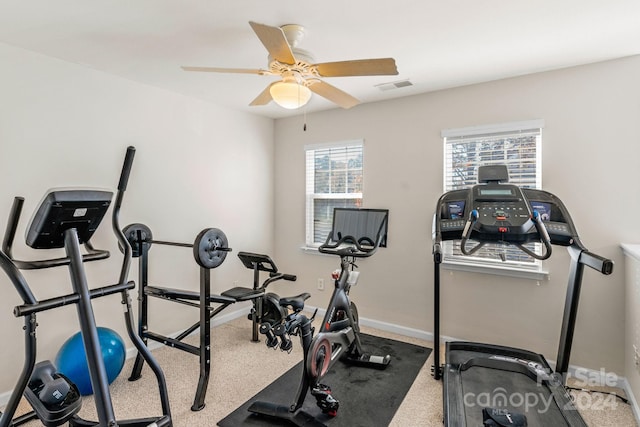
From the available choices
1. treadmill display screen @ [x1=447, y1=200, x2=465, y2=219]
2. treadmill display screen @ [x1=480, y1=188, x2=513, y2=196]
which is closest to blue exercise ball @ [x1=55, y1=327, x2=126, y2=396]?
treadmill display screen @ [x1=447, y1=200, x2=465, y2=219]

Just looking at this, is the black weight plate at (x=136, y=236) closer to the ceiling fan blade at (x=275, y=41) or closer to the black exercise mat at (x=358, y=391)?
the black exercise mat at (x=358, y=391)

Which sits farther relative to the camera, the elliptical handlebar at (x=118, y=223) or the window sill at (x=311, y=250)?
the window sill at (x=311, y=250)

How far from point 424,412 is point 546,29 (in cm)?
260

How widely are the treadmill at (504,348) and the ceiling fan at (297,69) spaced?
1234mm

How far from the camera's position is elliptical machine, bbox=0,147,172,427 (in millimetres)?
1701

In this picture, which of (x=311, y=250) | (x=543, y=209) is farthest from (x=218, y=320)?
(x=543, y=209)

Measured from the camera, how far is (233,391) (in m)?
2.69

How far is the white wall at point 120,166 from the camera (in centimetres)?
254

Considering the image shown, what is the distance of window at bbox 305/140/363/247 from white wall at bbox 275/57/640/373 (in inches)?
4.7

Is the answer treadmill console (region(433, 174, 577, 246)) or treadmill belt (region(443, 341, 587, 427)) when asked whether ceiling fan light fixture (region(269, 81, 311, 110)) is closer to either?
treadmill console (region(433, 174, 577, 246))

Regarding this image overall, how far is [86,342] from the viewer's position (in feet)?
5.76

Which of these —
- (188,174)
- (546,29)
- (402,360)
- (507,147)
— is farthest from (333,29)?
(402,360)

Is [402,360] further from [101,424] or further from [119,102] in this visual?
[119,102]

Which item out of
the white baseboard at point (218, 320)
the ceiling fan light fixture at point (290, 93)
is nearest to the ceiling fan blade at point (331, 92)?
the ceiling fan light fixture at point (290, 93)
